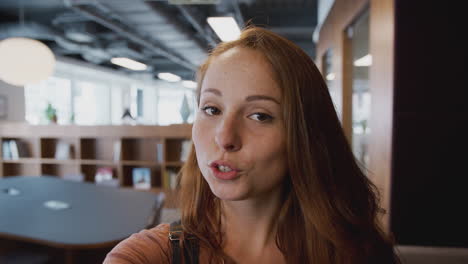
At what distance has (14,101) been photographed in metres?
7.24

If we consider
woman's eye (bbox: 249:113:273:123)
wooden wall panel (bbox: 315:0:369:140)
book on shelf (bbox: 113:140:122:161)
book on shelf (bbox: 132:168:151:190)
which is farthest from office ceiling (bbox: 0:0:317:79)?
woman's eye (bbox: 249:113:273:123)

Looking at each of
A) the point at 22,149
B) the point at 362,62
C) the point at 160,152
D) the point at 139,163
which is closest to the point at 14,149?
the point at 22,149

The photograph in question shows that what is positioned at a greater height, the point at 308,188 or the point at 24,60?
the point at 24,60

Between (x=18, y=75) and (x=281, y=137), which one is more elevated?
(x=18, y=75)

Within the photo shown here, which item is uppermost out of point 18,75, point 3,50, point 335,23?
point 335,23

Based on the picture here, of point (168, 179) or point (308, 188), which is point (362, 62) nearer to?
point (308, 188)

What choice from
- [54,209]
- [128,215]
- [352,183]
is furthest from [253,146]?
[54,209]

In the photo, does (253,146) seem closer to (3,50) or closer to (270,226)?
(270,226)

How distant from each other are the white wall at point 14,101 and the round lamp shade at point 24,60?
446 cm

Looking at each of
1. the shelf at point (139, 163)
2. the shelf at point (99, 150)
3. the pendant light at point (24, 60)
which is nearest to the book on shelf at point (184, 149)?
the shelf at point (99, 150)

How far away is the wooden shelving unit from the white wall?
4.55ft

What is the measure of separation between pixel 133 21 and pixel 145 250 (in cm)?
525

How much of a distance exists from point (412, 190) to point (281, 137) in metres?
1.48

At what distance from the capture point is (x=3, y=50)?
3.13 metres
